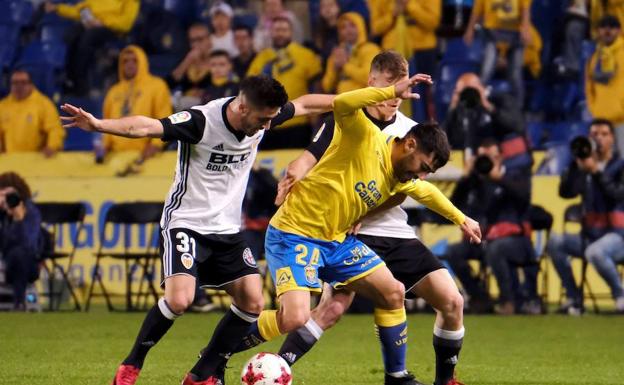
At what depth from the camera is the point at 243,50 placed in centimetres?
1761

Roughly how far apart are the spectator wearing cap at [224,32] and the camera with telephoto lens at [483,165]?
365cm

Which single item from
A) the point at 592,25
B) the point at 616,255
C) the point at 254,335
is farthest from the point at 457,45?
the point at 254,335

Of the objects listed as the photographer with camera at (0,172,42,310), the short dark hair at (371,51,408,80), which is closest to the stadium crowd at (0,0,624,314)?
the photographer with camera at (0,172,42,310)

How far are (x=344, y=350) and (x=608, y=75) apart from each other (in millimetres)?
6159

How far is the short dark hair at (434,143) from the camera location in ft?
25.5

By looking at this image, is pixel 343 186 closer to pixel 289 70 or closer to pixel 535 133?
pixel 535 133

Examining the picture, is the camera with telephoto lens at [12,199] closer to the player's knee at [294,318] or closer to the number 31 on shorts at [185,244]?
the number 31 on shorts at [185,244]

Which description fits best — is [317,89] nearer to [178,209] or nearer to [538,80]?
[538,80]

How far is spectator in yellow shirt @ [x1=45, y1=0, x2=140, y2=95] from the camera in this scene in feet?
60.3

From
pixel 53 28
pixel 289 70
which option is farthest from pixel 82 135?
pixel 289 70

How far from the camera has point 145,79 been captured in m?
17.8

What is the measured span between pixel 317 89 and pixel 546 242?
3347mm

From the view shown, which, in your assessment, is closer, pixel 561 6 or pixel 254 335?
pixel 254 335

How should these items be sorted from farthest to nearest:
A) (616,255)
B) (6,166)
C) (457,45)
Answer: (6,166)
(457,45)
(616,255)
